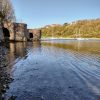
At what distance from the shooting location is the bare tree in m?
77.6

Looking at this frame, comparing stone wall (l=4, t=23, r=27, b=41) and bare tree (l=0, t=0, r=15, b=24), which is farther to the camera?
stone wall (l=4, t=23, r=27, b=41)

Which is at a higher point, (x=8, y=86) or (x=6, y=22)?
(x=6, y=22)

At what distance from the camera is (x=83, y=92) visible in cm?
1355

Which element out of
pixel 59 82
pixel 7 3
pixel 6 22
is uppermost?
pixel 7 3

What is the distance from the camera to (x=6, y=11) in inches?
3184

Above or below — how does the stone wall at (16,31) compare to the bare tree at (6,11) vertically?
below

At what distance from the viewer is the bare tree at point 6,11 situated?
77.6 m

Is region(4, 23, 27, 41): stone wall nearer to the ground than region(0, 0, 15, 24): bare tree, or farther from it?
nearer to the ground

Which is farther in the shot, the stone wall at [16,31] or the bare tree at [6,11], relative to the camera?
the stone wall at [16,31]

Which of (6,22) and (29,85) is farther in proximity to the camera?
(6,22)

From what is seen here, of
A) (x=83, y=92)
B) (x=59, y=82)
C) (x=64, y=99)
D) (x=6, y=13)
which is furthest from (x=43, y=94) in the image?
(x=6, y=13)

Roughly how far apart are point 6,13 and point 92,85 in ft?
231

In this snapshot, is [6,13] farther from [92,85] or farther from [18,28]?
[92,85]

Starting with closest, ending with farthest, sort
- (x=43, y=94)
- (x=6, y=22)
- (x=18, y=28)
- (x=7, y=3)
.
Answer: (x=43, y=94) → (x=7, y=3) → (x=6, y=22) → (x=18, y=28)
